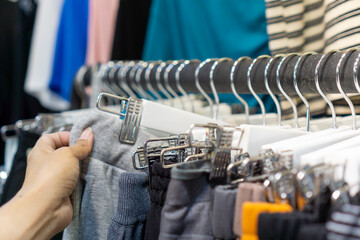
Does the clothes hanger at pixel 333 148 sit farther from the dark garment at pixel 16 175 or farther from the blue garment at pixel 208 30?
the dark garment at pixel 16 175

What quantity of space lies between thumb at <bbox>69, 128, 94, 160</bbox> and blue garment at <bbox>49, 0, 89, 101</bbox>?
884 mm

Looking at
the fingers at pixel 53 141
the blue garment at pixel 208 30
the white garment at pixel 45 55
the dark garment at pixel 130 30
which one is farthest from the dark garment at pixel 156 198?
the white garment at pixel 45 55

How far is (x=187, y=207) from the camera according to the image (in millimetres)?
482

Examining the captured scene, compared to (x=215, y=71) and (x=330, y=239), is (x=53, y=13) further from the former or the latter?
(x=330, y=239)

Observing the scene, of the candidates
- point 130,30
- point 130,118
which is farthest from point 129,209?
point 130,30

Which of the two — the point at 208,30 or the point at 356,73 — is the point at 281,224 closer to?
the point at 356,73

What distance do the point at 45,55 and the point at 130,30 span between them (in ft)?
1.56

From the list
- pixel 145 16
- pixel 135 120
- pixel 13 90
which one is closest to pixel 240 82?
pixel 135 120

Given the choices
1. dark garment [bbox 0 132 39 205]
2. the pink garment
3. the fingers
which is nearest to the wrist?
the fingers

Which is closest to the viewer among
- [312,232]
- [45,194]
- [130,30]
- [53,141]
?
[312,232]

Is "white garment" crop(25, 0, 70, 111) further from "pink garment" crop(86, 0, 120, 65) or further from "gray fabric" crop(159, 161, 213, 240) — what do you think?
"gray fabric" crop(159, 161, 213, 240)

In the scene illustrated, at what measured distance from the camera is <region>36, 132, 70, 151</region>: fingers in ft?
2.22

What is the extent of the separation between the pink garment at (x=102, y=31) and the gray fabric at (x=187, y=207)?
1063 mm

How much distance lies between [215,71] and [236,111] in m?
0.30
